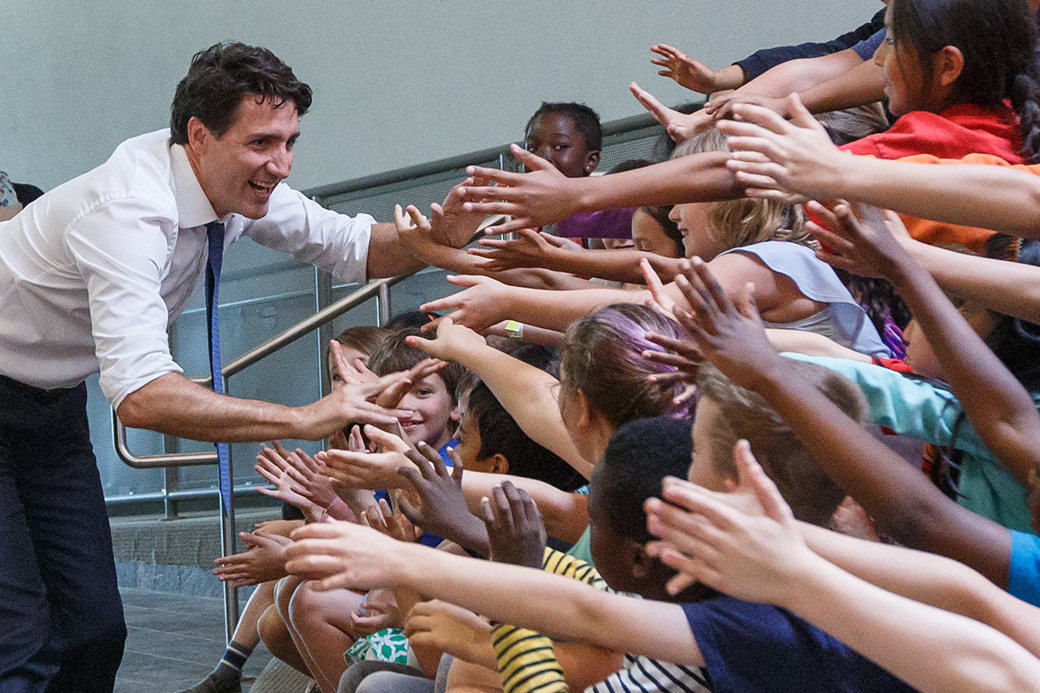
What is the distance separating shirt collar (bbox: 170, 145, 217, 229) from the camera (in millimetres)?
2254

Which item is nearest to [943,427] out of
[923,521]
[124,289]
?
[923,521]

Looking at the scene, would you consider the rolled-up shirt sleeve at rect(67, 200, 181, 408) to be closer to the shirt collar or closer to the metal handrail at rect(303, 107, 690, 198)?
the shirt collar

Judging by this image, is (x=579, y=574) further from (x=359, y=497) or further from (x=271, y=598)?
(x=271, y=598)

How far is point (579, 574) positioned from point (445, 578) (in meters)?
0.42

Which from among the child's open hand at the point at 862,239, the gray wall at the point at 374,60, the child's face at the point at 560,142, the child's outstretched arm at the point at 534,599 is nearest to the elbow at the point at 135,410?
the child's outstretched arm at the point at 534,599

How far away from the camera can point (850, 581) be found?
81 cm

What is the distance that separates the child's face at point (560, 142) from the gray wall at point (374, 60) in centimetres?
56

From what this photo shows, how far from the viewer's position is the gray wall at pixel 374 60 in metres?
3.65

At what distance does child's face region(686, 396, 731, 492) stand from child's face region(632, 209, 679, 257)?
114cm

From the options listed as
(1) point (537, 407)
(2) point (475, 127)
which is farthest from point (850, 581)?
(2) point (475, 127)

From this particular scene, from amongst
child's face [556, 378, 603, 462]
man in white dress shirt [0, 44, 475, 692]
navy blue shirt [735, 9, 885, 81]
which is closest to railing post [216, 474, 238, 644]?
man in white dress shirt [0, 44, 475, 692]

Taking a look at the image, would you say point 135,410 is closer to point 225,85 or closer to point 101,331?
point 101,331

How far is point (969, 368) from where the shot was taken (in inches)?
45.2

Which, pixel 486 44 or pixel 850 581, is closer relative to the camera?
pixel 850 581
